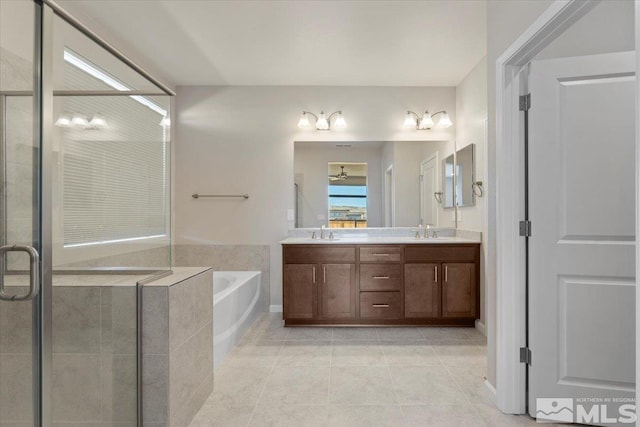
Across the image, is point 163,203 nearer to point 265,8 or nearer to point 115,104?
point 115,104

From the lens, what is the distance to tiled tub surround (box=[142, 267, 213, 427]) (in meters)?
1.64

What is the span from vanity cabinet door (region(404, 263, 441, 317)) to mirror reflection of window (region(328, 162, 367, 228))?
84 centimetres

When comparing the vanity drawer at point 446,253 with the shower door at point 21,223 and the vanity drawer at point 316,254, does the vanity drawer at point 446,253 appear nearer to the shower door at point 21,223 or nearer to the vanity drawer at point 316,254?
the vanity drawer at point 316,254

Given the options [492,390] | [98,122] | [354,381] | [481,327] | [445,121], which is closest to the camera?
[98,122]

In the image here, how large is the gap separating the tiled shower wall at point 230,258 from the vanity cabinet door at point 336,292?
0.84 m

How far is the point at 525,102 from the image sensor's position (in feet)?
6.26

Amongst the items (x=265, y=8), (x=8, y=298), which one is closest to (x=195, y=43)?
(x=265, y=8)

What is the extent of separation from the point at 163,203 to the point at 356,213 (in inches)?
91.4

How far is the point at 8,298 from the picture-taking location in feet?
3.81

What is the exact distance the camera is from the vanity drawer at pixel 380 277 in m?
3.37

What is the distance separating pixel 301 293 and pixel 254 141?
1.74m

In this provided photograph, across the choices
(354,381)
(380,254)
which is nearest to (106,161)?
(354,381)

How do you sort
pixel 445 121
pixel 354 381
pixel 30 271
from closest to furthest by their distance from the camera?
pixel 30 271
pixel 354 381
pixel 445 121
